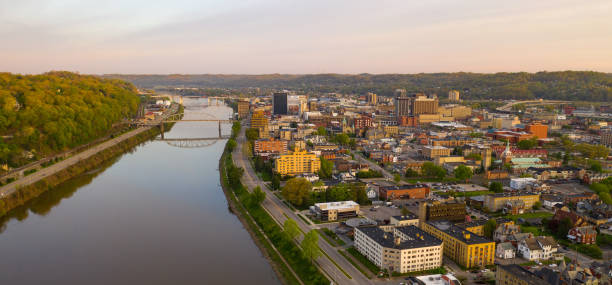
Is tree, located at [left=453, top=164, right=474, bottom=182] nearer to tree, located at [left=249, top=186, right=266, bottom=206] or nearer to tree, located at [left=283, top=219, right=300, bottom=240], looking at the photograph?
tree, located at [left=249, top=186, right=266, bottom=206]

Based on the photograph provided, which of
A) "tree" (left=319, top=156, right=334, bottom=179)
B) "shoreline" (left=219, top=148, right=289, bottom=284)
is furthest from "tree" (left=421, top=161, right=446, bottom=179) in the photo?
"shoreline" (left=219, top=148, right=289, bottom=284)

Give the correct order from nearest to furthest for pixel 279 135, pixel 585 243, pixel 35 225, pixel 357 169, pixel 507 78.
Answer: pixel 585 243
pixel 35 225
pixel 357 169
pixel 279 135
pixel 507 78

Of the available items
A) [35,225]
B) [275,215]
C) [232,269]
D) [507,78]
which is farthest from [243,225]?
[507,78]

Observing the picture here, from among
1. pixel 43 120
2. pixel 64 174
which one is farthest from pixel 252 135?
pixel 64 174

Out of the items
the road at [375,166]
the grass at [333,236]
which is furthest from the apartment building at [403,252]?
the road at [375,166]

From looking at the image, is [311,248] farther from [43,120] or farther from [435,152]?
[43,120]

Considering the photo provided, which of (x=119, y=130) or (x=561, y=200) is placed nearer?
(x=561, y=200)

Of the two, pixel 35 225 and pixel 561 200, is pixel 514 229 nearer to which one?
pixel 561 200
